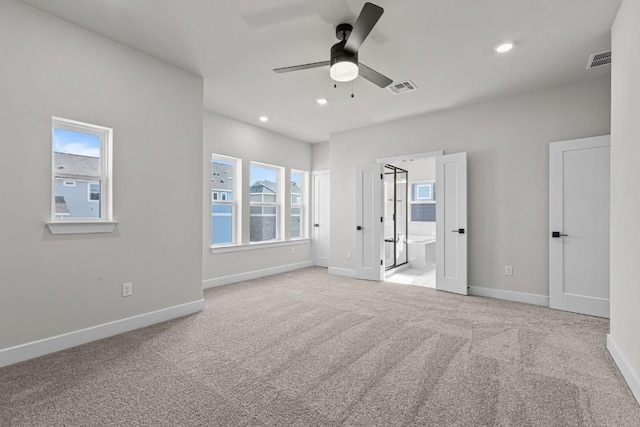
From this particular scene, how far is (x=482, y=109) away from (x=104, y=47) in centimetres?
468

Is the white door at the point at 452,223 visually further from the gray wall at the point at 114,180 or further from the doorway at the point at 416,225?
the gray wall at the point at 114,180

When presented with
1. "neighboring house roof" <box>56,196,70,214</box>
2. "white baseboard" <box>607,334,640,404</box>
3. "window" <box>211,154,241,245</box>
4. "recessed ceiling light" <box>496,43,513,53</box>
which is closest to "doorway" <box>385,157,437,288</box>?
"recessed ceiling light" <box>496,43,513,53</box>

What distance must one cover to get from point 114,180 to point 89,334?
1438 mm

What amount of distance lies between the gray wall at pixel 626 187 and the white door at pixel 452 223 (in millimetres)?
1935

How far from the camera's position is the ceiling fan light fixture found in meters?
2.48

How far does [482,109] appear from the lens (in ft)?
14.4

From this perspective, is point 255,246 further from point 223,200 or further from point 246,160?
point 246,160

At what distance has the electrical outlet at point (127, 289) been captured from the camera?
2.99m

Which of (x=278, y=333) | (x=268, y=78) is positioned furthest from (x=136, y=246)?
(x=268, y=78)

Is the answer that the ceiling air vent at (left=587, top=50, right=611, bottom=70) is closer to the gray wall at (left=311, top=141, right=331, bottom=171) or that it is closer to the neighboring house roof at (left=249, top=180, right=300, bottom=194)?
the gray wall at (left=311, top=141, right=331, bottom=171)

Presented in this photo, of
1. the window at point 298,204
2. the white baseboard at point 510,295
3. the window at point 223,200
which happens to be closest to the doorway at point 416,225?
the white baseboard at point 510,295

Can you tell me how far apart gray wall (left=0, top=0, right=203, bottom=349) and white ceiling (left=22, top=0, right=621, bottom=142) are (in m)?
0.23

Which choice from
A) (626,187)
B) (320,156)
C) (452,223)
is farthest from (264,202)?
(626,187)

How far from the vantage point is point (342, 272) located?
5.86 metres
